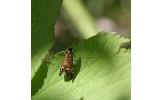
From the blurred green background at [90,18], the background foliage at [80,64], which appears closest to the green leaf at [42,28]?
the background foliage at [80,64]

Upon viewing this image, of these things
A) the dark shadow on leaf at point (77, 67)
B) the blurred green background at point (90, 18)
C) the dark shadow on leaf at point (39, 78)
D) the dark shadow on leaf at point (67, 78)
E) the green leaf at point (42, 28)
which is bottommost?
the dark shadow on leaf at point (39, 78)

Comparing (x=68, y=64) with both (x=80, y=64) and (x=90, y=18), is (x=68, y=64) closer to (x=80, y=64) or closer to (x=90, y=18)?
(x=80, y=64)

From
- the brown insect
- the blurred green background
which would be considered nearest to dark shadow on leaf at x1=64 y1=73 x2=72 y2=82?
the brown insect

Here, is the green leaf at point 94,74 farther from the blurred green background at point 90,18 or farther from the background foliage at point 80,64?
the blurred green background at point 90,18

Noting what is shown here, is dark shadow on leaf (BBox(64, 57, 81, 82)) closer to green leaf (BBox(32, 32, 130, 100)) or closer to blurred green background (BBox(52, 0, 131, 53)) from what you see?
green leaf (BBox(32, 32, 130, 100))

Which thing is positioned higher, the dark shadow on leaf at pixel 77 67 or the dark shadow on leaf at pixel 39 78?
the dark shadow on leaf at pixel 77 67
